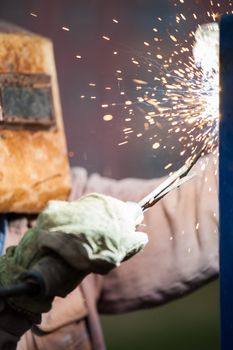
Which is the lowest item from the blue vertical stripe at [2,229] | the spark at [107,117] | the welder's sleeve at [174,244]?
the welder's sleeve at [174,244]

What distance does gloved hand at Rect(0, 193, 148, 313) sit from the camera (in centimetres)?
99

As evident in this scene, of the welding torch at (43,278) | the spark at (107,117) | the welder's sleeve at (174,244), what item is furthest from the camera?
the spark at (107,117)

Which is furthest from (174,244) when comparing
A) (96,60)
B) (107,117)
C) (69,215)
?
(69,215)

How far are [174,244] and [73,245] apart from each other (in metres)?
0.93

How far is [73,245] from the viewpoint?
99 cm

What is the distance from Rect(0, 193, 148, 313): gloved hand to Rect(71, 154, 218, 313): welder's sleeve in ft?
2.71

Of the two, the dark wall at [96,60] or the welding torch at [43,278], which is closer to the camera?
the welding torch at [43,278]

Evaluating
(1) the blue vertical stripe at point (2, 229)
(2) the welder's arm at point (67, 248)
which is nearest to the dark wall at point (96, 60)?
(1) the blue vertical stripe at point (2, 229)

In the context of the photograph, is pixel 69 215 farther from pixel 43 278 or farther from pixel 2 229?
pixel 2 229

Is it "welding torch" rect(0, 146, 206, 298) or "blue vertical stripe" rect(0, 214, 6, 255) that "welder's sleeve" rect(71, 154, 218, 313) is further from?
"welding torch" rect(0, 146, 206, 298)

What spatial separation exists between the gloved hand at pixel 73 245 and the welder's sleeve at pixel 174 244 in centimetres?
83

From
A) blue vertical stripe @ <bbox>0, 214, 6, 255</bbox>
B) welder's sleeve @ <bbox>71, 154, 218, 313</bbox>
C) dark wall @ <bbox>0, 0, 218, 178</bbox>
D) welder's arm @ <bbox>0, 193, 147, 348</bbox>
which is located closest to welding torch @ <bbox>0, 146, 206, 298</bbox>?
welder's arm @ <bbox>0, 193, 147, 348</bbox>

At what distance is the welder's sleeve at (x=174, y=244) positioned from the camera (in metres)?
1.88

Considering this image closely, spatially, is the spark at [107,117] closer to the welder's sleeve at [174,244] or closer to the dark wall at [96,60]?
the dark wall at [96,60]
